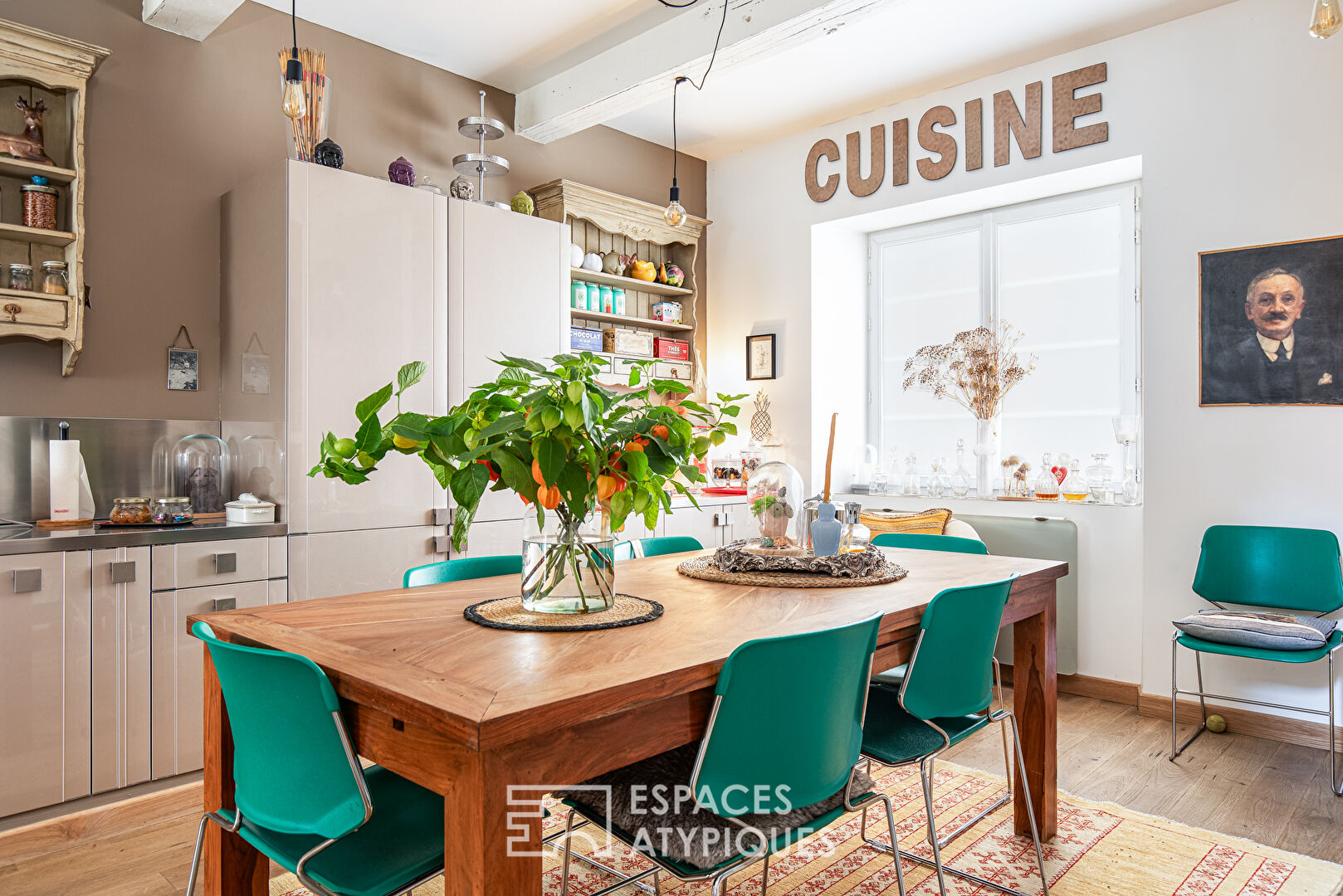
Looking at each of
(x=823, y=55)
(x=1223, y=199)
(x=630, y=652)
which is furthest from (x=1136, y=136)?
(x=630, y=652)

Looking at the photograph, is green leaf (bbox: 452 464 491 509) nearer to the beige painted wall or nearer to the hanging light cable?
the hanging light cable

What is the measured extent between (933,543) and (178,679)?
8.49ft

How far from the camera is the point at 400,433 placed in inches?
61.4

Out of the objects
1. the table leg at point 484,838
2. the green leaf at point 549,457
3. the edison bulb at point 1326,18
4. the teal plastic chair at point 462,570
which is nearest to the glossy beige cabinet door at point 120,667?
the teal plastic chair at point 462,570

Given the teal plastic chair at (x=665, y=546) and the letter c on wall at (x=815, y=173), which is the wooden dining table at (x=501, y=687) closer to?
the teal plastic chair at (x=665, y=546)

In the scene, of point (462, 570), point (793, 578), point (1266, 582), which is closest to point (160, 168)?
point (462, 570)

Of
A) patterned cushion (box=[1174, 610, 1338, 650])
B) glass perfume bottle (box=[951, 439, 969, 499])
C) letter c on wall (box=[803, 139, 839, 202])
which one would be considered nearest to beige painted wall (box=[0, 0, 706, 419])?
letter c on wall (box=[803, 139, 839, 202])

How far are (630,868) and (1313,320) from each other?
10.5 feet

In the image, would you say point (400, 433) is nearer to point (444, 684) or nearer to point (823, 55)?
point (444, 684)

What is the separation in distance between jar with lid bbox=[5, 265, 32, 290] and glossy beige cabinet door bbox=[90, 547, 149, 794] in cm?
97

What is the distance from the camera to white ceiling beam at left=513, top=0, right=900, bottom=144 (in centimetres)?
329

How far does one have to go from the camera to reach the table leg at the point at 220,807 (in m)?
1.66

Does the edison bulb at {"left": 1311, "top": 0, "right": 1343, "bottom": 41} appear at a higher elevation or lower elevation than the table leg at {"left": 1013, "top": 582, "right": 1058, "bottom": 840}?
higher

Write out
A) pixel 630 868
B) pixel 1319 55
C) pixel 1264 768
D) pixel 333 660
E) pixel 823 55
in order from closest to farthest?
1. pixel 333 660
2. pixel 630 868
3. pixel 1264 768
4. pixel 1319 55
5. pixel 823 55
